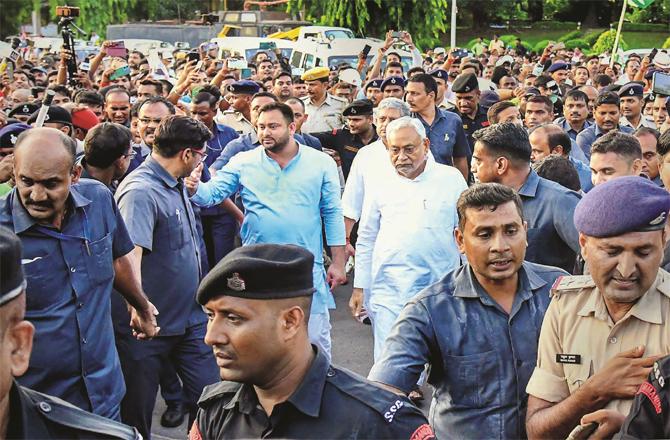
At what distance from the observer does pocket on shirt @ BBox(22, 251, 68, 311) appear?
13.2ft

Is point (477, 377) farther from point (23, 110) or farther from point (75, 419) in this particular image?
point (23, 110)

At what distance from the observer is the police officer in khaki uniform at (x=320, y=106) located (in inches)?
429

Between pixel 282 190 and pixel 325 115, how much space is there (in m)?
4.81

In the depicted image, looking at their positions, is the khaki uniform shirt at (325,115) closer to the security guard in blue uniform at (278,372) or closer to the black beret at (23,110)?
the black beret at (23,110)

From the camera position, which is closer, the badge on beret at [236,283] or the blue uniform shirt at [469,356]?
the badge on beret at [236,283]

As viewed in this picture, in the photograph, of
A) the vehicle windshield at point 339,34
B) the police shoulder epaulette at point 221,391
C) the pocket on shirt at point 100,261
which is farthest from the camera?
the vehicle windshield at point 339,34

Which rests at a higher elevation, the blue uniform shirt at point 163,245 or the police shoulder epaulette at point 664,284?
the police shoulder epaulette at point 664,284

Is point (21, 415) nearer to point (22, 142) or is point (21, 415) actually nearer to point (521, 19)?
point (22, 142)

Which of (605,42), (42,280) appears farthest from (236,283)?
(605,42)

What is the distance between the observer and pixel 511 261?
3449 mm

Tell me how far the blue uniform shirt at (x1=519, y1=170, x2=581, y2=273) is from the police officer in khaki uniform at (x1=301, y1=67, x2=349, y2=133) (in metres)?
6.14

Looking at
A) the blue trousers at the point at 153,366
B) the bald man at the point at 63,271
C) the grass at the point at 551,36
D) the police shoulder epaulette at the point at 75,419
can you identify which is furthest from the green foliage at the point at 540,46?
the police shoulder epaulette at the point at 75,419

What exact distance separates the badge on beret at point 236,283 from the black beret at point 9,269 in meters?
0.59

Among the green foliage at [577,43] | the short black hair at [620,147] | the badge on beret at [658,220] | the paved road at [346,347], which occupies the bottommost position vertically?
the paved road at [346,347]
